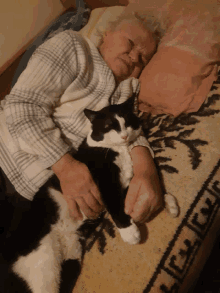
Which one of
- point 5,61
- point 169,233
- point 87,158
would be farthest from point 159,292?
point 5,61

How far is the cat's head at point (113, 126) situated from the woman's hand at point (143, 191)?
0.11m

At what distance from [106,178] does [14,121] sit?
48 cm

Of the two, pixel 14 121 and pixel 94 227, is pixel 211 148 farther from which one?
pixel 14 121

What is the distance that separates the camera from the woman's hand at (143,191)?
0.76 meters

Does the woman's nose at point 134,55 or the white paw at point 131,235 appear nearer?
the white paw at point 131,235

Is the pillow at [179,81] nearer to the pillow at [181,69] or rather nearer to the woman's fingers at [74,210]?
the pillow at [181,69]

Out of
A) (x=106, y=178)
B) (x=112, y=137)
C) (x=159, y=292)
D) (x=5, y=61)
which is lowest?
(x=159, y=292)

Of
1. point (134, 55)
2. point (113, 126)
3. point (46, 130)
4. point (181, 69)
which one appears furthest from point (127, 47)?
point (46, 130)

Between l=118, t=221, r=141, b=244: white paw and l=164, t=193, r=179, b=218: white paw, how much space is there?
16 centimetres

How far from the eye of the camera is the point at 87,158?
92 cm

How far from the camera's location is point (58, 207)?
0.88 m

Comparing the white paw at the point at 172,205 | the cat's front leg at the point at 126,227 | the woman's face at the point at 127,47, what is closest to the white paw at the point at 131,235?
the cat's front leg at the point at 126,227

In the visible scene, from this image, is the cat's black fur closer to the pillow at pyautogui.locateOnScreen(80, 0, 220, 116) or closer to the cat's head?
the cat's head

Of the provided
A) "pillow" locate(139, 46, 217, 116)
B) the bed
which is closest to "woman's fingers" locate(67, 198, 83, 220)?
the bed
